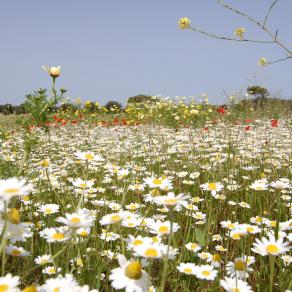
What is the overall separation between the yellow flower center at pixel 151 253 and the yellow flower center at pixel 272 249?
46cm

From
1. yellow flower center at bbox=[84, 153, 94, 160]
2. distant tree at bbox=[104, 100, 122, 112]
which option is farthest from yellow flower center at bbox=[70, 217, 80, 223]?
distant tree at bbox=[104, 100, 122, 112]

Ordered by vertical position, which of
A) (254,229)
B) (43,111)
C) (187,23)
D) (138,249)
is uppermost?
(187,23)

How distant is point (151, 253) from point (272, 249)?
507 mm

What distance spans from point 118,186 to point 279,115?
9.70m

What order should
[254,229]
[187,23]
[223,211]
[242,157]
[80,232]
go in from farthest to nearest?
[242,157] < [223,211] < [187,23] < [254,229] < [80,232]

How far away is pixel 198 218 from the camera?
257 cm

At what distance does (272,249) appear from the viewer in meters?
1.33

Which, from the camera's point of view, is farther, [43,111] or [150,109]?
[150,109]

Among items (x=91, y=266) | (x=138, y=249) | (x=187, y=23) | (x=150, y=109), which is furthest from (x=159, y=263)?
(x=150, y=109)

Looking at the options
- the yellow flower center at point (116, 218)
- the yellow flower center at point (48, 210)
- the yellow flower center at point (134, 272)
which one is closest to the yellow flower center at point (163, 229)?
the yellow flower center at point (116, 218)

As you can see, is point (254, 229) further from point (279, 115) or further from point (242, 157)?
point (279, 115)

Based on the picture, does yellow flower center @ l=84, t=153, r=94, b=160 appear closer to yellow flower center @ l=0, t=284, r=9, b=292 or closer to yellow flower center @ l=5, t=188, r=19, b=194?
yellow flower center @ l=5, t=188, r=19, b=194

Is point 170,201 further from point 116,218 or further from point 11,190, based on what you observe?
point 11,190

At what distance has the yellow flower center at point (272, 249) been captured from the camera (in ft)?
4.28
